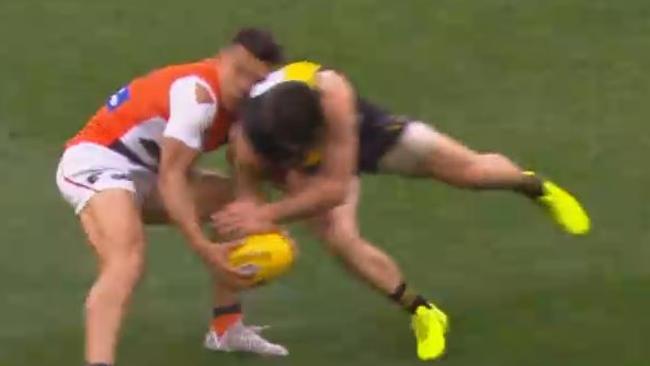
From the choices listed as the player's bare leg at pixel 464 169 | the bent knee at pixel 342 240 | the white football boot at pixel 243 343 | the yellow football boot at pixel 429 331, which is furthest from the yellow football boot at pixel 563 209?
the white football boot at pixel 243 343

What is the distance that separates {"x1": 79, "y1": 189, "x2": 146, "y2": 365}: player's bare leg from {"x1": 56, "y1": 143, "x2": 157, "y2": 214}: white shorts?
5 cm

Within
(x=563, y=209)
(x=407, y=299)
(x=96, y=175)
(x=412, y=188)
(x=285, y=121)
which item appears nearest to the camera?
(x=285, y=121)

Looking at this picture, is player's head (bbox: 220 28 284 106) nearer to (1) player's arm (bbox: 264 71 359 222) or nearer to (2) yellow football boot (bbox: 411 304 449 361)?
(1) player's arm (bbox: 264 71 359 222)

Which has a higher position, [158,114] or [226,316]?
[158,114]

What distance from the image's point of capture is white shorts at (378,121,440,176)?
772 cm

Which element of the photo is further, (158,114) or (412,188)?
(412,188)

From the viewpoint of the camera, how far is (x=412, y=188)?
10352 millimetres

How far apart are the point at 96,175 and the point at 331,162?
954 millimetres

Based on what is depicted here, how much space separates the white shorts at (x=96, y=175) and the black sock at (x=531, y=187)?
1.99 metres

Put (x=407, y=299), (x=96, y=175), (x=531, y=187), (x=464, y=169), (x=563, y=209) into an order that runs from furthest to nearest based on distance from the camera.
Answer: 1. (x=563, y=209)
2. (x=531, y=187)
3. (x=464, y=169)
4. (x=407, y=299)
5. (x=96, y=175)

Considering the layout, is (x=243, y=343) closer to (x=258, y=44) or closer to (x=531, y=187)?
(x=258, y=44)

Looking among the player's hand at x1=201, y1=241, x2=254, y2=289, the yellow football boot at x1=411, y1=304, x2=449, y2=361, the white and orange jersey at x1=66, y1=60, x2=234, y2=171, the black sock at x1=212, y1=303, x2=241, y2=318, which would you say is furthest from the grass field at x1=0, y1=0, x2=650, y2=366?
the white and orange jersey at x1=66, y1=60, x2=234, y2=171

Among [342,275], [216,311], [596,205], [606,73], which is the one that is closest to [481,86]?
[606,73]

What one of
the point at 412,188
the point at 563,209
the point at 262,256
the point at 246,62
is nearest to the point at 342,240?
the point at 262,256
